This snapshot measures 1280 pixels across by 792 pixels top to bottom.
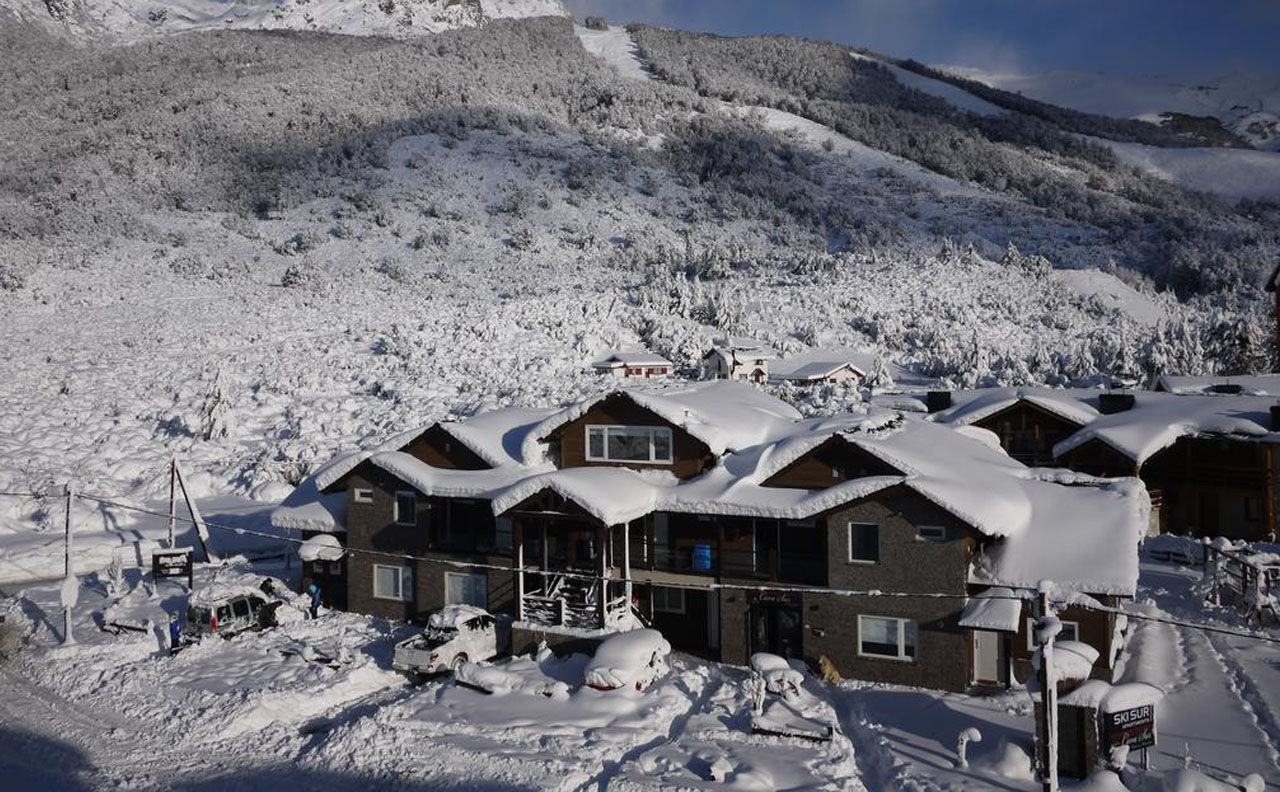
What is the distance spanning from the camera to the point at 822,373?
52.3 meters

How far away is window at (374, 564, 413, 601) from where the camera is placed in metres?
23.9

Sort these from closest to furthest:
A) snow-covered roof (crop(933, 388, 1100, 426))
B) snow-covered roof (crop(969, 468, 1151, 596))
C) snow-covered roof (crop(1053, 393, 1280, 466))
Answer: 1. snow-covered roof (crop(969, 468, 1151, 596))
2. snow-covered roof (crop(1053, 393, 1280, 466))
3. snow-covered roof (crop(933, 388, 1100, 426))

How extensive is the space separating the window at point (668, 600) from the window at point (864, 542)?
189 inches

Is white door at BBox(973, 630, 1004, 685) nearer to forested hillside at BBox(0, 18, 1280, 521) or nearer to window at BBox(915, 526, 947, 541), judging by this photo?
window at BBox(915, 526, 947, 541)

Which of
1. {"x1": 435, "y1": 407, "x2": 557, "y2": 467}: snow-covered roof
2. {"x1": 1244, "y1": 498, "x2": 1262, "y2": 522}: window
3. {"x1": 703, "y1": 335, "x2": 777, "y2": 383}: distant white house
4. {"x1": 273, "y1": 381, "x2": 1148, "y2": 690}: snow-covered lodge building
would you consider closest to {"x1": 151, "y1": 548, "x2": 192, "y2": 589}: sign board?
{"x1": 273, "y1": 381, "x2": 1148, "y2": 690}: snow-covered lodge building

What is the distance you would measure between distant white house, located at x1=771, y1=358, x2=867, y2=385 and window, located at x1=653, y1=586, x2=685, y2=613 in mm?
31997

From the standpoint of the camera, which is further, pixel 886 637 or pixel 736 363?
pixel 736 363

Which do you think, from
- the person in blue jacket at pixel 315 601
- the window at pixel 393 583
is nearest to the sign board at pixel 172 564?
the person in blue jacket at pixel 315 601

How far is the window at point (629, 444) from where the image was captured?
22906 mm

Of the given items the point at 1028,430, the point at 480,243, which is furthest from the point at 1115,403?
the point at 480,243

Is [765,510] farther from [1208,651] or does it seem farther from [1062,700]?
[1208,651]

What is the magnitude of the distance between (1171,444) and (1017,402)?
5488 mm

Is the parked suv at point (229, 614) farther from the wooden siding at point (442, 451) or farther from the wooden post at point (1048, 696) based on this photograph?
the wooden post at point (1048, 696)

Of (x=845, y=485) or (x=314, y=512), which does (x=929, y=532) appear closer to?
(x=845, y=485)
